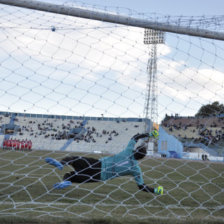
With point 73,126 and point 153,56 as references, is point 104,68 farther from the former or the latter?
point 73,126

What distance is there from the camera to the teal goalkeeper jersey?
160 inches

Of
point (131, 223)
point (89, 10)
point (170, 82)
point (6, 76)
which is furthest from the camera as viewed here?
point (170, 82)

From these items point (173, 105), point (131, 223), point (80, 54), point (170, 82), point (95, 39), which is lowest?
point (131, 223)

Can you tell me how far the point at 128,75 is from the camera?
136 inches

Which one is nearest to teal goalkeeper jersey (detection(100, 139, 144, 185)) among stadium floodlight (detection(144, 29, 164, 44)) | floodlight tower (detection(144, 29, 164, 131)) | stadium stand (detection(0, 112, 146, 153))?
stadium stand (detection(0, 112, 146, 153))

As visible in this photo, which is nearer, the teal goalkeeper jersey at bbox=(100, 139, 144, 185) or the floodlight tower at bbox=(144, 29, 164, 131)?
the floodlight tower at bbox=(144, 29, 164, 131)

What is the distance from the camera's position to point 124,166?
406 centimetres

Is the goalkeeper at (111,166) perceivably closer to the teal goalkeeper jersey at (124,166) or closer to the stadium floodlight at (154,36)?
the teal goalkeeper jersey at (124,166)

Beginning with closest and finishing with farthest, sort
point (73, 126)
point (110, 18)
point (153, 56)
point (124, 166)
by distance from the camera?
point (110, 18), point (153, 56), point (124, 166), point (73, 126)

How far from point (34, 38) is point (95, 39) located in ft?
2.26

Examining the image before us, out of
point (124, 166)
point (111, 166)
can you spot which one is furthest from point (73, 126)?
point (124, 166)

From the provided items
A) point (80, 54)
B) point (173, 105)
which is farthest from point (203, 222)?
point (80, 54)

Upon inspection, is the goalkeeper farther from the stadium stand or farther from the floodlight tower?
the floodlight tower

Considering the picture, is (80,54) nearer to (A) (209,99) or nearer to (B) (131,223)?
(A) (209,99)
